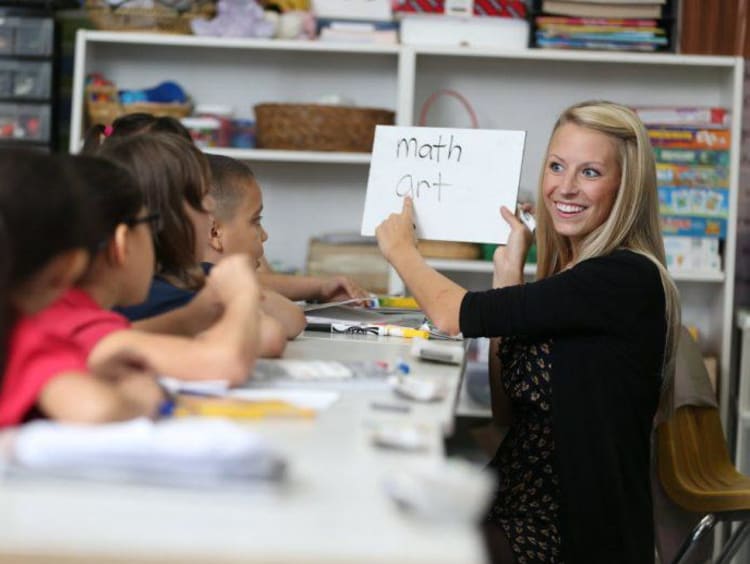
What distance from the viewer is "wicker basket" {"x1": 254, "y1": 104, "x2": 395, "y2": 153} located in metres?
3.24

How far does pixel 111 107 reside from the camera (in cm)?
330

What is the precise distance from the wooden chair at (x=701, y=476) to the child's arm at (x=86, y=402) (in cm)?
145

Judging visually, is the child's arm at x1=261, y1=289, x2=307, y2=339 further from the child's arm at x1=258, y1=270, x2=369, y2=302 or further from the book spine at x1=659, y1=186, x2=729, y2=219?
the book spine at x1=659, y1=186, x2=729, y2=219

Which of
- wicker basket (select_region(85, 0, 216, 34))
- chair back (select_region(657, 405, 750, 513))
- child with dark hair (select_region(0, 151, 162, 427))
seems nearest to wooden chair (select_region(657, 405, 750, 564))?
chair back (select_region(657, 405, 750, 513))

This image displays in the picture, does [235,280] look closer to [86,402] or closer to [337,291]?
[86,402]

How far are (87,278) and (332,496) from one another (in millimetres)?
503

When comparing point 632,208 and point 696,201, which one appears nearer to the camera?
point 632,208

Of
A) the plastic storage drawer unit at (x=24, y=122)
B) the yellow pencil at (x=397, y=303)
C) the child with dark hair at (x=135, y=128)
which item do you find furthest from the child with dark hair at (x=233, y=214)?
the plastic storage drawer unit at (x=24, y=122)

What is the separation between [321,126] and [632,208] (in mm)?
1483

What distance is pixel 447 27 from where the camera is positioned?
10.8ft

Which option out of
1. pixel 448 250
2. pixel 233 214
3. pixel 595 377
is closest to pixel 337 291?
pixel 233 214

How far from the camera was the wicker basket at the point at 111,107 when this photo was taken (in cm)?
330

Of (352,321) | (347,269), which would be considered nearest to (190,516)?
(352,321)

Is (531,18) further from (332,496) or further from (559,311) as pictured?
(332,496)
